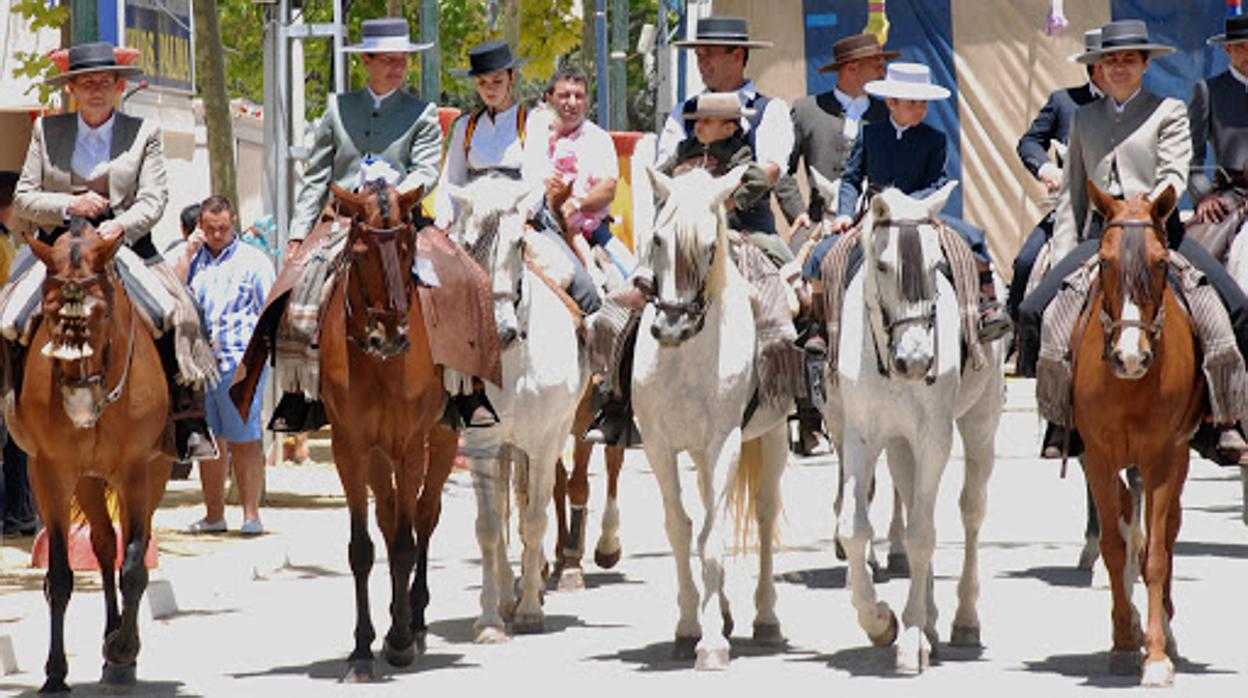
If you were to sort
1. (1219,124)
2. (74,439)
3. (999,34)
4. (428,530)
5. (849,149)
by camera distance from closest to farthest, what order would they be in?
1. (74,439)
2. (428,530)
3. (1219,124)
4. (849,149)
5. (999,34)

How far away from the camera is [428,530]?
45.2 ft

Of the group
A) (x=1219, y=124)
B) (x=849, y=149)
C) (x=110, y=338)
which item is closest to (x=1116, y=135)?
(x=1219, y=124)

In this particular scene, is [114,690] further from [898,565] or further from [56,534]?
[898,565]

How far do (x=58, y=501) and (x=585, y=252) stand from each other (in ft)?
15.5

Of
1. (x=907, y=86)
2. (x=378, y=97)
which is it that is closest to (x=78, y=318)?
(x=378, y=97)

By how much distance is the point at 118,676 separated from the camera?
12289 mm

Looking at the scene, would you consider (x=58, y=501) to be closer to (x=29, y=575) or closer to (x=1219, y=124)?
(x=29, y=575)

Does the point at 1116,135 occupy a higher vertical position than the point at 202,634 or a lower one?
higher

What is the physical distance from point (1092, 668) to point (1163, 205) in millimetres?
2228

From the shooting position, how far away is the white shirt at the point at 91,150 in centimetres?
1306

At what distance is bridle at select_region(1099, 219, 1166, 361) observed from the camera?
1204cm

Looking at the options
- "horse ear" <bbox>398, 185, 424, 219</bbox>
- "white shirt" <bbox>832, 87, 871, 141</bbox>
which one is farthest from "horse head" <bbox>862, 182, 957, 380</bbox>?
"white shirt" <bbox>832, 87, 871, 141</bbox>

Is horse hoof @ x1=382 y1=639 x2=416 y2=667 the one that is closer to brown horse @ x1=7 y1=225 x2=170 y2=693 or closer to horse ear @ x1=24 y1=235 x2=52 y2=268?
brown horse @ x1=7 y1=225 x2=170 y2=693

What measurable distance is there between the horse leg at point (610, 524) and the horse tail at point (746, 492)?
2238 millimetres
